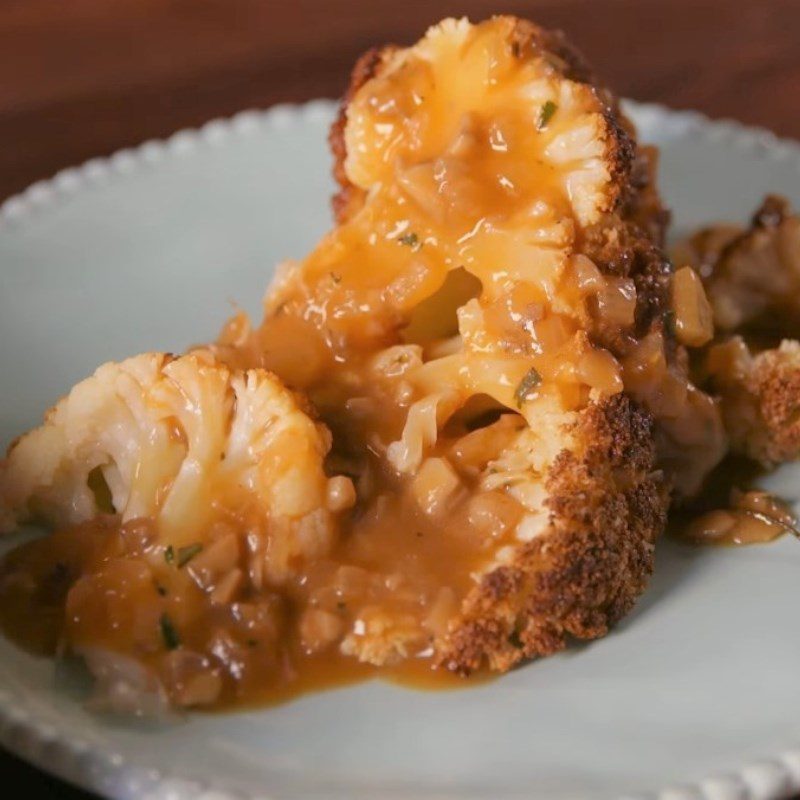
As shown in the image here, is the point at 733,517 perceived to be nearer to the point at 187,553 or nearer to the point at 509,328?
the point at 509,328

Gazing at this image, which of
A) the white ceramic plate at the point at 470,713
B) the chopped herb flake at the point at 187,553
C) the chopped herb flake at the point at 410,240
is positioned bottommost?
the white ceramic plate at the point at 470,713

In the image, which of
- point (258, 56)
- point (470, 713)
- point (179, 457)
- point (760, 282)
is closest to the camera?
point (470, 713)

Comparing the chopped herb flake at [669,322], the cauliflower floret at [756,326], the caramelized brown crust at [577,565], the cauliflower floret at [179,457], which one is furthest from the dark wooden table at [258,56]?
the caramelized brown crust at [577,565]

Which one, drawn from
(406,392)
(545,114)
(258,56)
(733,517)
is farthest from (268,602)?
(258,56)

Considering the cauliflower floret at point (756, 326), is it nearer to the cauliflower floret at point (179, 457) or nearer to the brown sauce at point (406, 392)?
the brown sauce at point (406, 392)

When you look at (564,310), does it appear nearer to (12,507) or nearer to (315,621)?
(315,621)
